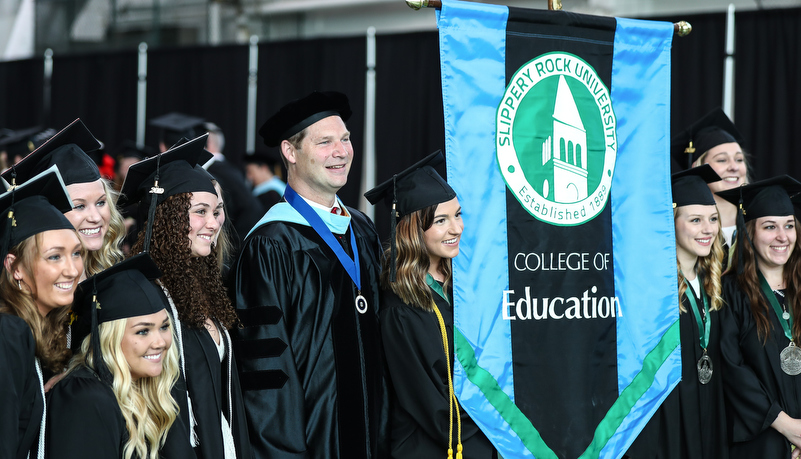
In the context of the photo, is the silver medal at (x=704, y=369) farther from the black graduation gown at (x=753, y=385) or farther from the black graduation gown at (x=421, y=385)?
the black graduation gown at (x=421, y=385)

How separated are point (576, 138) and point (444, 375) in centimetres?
101

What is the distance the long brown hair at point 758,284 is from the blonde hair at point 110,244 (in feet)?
8.85

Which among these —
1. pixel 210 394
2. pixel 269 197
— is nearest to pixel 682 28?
pixel 210 394

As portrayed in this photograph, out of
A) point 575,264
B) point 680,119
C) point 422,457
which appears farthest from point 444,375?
point 680,119

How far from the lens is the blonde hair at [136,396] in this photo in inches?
93.2

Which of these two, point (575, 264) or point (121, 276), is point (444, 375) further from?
point (121, 276)

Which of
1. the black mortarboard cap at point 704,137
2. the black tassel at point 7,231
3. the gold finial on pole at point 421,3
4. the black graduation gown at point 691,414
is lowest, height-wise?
the black graduation gown at point 691,414

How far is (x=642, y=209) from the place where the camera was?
317cm

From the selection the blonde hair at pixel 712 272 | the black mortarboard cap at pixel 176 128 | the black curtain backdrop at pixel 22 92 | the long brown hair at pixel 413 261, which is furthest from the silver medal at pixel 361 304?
the black curtain backdrop at pixel 22 92

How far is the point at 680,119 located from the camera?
8008mm

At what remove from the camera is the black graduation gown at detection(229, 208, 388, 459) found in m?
2.86

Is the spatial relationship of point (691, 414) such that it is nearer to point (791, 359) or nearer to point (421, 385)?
point (791, 359)

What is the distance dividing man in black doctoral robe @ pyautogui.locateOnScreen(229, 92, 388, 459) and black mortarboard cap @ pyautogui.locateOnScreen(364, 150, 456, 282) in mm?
176

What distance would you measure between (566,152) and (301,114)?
3.38 ft
